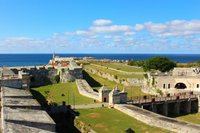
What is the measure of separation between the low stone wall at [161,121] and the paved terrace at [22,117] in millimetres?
13316

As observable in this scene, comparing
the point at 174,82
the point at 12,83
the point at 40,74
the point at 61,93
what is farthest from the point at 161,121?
the point at 40,74

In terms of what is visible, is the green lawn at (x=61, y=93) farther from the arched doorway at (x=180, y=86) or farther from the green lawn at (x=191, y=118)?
the arched doorway at (x=180, y=86)

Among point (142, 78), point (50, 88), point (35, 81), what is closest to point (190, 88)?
point (142, 78)

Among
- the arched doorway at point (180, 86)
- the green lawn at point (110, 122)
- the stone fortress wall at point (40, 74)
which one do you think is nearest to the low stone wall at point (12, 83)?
the green lawn at point (110, 122)

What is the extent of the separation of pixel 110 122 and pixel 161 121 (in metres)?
6.07

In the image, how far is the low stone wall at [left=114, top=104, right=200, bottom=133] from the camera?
3253 cm

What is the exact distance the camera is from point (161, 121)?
3491cm

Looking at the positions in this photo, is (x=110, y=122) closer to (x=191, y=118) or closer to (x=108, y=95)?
(x=108, y=95)

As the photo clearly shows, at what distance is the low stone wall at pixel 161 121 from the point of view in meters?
32.5

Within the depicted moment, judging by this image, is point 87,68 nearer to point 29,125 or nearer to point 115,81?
point 115,81

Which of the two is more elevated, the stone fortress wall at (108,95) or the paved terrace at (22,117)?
the paved terrace at (22,117)

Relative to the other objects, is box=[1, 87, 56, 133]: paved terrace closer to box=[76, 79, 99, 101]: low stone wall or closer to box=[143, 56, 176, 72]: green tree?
box=[76, 79, 99, 101]: low stone wall

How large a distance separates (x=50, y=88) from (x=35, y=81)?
6.38 m

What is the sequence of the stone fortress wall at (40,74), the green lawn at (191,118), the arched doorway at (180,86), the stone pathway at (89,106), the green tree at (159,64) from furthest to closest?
the green tree at (159,64) → the arched doorway at (180,86) → the stone fortress wall at (40,74) → the green lawn at (191,118) → the stone pathway at (89,106)
